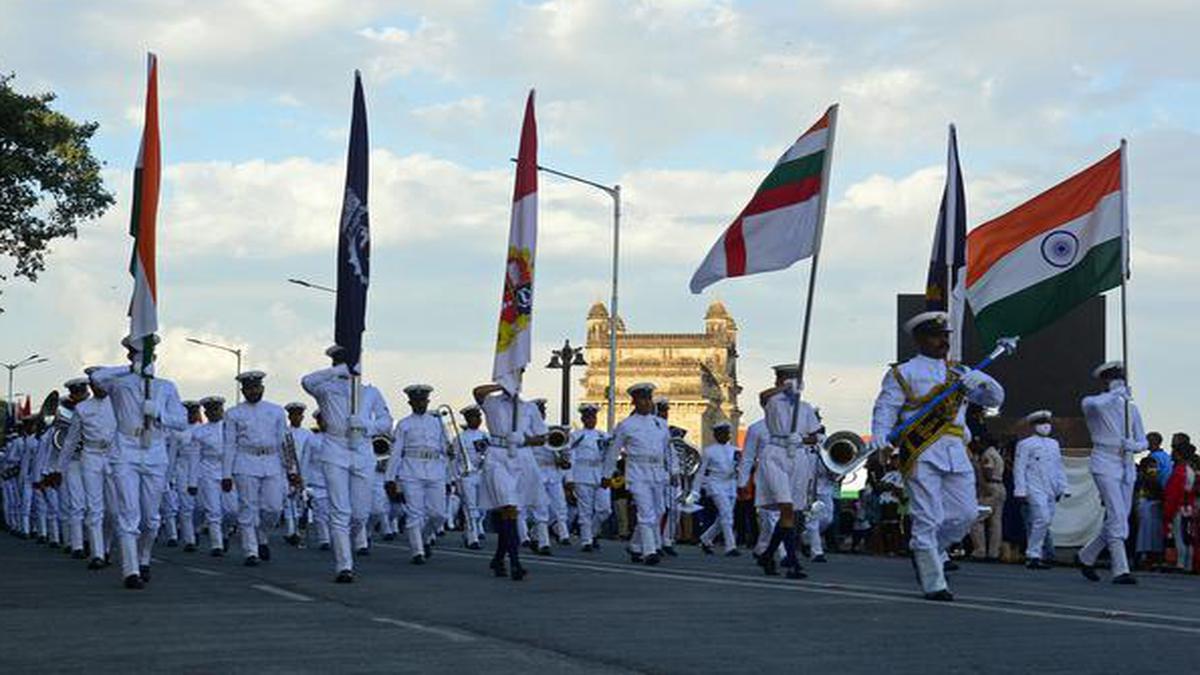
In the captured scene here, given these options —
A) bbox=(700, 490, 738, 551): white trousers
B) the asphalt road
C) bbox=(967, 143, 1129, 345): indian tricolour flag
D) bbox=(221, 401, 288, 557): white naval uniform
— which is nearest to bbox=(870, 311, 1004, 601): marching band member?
the asphalt road

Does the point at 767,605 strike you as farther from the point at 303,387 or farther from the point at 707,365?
the point at 707,365

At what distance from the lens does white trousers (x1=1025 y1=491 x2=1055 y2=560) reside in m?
24.1

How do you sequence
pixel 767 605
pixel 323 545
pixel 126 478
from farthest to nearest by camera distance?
pixel 323 545 → pixel 126 478 → pixel 767 605

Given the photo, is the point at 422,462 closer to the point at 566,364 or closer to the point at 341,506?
the point at 341,506

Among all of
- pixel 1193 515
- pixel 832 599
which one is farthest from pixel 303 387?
pixel 1193 515

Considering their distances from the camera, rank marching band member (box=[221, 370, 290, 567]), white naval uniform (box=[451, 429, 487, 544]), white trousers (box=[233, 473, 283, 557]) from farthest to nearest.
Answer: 1. white naval uniform (box=[451, 429, 487, 544])
2. marching band member (box=[221, 370, 290, 567])
3. white trousers (box=[233, 473, 283, 557])

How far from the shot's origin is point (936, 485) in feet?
48.0

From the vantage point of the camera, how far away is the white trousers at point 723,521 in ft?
90.6

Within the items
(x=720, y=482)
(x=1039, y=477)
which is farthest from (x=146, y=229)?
(x=720, y=482)

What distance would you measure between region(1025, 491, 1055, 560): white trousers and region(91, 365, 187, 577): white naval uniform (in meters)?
10.4

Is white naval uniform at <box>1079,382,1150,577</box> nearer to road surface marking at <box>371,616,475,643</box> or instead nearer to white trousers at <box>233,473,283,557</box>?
road surface marking at <box>371,616,475,643</box>

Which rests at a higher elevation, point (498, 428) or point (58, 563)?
point (498, 428)

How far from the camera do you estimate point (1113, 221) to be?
2222 cm

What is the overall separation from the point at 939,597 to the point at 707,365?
11780 centimetres
